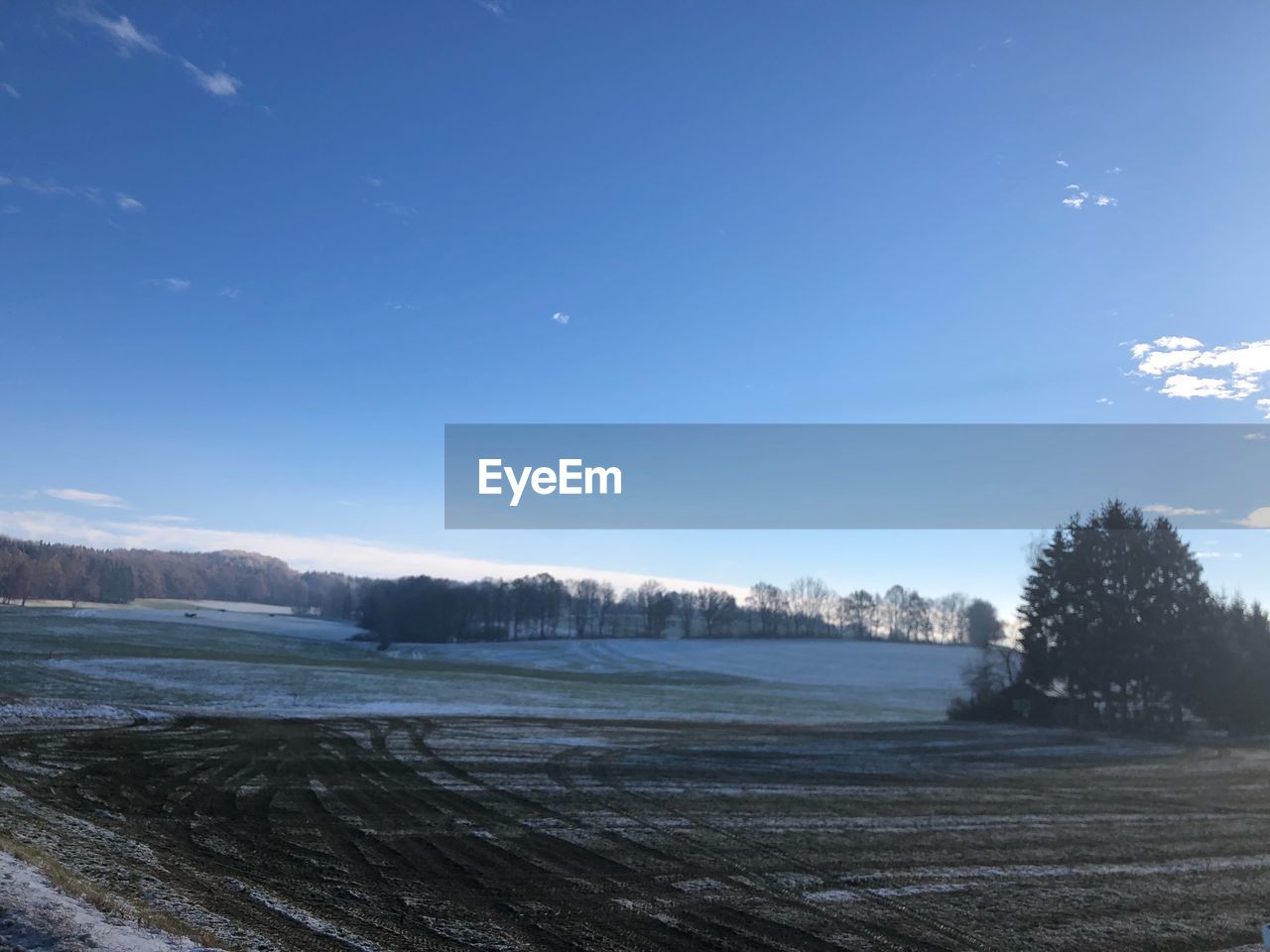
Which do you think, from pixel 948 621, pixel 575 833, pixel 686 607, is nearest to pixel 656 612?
pixel 686 607

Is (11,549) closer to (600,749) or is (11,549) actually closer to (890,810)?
(600,749)

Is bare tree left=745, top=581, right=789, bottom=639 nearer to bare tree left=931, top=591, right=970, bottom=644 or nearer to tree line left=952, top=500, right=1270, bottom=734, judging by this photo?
bare tree left=931, top=591, right=970, bottom=644

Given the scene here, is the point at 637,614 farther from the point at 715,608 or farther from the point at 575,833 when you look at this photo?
the point at 575,833

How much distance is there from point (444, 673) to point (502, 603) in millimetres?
72194

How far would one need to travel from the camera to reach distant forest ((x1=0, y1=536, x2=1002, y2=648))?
366 ft

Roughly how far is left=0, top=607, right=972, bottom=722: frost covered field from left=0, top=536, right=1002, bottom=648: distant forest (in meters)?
12.9

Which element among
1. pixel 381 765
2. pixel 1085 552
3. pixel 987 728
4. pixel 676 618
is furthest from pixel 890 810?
pixel 676 618

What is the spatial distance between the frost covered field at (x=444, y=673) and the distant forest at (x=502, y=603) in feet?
42.3

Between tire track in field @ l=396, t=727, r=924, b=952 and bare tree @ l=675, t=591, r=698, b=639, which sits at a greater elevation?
tire track in field @ l=396, t=727, r=924, b=952

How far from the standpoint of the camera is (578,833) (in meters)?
14.7

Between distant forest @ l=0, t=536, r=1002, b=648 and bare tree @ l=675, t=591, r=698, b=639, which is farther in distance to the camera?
bare tree @ l=675, t=591, r=698, b=639

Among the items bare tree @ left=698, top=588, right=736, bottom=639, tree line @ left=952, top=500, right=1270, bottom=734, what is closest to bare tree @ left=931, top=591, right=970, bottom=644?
bare tree @ left=698, top=588, right=736, bottom=639

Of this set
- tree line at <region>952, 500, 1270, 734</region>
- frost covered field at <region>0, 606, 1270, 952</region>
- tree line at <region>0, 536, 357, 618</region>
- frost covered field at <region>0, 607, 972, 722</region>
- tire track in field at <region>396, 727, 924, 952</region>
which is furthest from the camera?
tree line at <region>0, 536, 357, 618</region>

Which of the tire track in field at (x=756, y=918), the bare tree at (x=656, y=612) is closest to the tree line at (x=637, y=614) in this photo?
the bare tree at (x=656, y=612)
